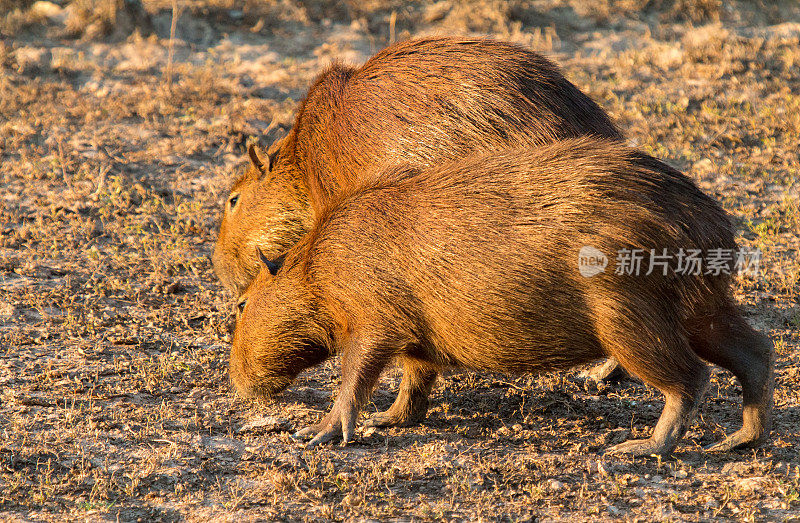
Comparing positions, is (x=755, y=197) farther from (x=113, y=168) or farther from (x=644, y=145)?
(x=113, y=168)

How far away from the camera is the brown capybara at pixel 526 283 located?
3.54 meters

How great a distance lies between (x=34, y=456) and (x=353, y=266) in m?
1.53

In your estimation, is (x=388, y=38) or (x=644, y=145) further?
(x=388, y=38)

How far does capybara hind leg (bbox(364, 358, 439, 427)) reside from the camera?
166 inches

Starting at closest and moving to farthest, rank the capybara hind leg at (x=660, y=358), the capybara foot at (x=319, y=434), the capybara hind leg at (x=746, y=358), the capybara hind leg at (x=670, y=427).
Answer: the capybara hind leg at (x=660, y=358) < the capybara hind leg at (x=670, y=427) < the capybara hind leg at (x=746, y=358) < the capybara foot at (x=319, y=434)

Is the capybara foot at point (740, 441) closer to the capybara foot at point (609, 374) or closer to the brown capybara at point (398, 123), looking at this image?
the capybara foot at point (609, 374)

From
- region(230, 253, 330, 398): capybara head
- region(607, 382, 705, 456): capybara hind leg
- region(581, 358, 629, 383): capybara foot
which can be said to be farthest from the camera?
region(581, 358, 629, 383): capybara foot

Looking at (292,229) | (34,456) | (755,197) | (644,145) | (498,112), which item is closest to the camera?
(34,456)

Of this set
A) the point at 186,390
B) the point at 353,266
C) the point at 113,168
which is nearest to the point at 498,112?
the point at 353,266

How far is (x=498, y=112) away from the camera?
447cm

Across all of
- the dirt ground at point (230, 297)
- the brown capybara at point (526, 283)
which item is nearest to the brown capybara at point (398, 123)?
the brown capybara at point (526, 283)

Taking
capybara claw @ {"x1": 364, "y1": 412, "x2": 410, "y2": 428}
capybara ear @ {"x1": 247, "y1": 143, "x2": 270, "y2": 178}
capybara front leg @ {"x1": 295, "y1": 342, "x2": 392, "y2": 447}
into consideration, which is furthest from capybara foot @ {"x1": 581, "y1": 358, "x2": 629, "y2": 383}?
capybara ear @ {"x1": 247, "y1": 143, "x2": 270, "y2": 178}

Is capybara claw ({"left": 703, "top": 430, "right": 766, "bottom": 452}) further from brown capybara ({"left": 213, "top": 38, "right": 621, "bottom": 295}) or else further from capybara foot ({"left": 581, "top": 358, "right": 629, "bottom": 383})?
brown capybara ({"left": 213, "top": 38, "right": 621, "bottom": 295})

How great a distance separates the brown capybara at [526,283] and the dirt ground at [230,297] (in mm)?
352
